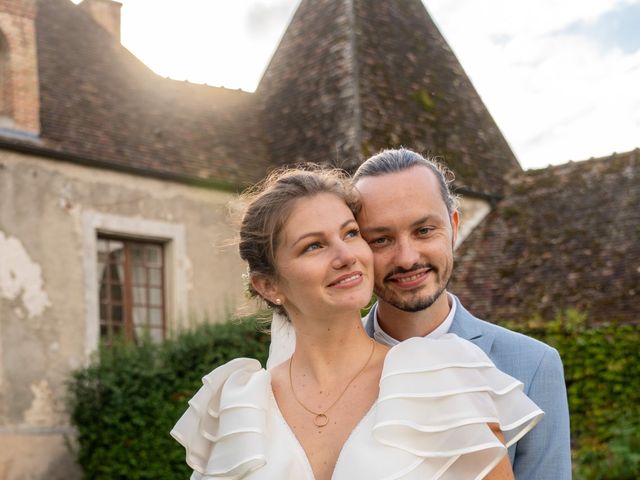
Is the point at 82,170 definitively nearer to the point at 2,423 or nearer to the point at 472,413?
the point at 2,423

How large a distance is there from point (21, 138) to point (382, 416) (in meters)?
11.2

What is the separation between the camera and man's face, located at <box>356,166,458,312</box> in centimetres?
322

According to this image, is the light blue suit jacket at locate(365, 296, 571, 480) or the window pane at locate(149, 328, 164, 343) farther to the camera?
the window pane at locate(149, 328, 164, 343)

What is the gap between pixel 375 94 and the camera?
1593 centimetres

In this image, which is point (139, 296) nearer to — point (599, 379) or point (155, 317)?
point (155, 317)

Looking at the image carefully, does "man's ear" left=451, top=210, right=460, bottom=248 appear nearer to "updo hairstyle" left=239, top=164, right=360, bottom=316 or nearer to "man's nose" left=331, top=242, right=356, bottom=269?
"updo hairstyle" left=239, top=164, right=360, bottom=316

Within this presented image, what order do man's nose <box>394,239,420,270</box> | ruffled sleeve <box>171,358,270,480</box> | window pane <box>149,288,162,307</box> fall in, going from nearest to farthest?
ruffled sleeve <box>171,358,270,480</box>
man's nose <box>394,239,420,270</box>
window pane <box>149,288,162,307</box>

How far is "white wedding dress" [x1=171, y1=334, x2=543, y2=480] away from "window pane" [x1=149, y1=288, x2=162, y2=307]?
38.4ft

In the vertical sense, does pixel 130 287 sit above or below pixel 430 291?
below

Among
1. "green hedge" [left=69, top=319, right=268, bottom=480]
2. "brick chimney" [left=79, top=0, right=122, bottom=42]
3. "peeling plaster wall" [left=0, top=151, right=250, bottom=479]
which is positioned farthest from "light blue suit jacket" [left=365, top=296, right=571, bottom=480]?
"brick chimney" [left=79, top=0, right=122, bottom=42]

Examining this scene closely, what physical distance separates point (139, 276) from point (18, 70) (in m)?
3.34

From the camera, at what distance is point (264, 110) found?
58.3ft

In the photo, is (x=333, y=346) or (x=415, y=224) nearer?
(x=333, y=346)

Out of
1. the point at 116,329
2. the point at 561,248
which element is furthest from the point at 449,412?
the point at 561,248
